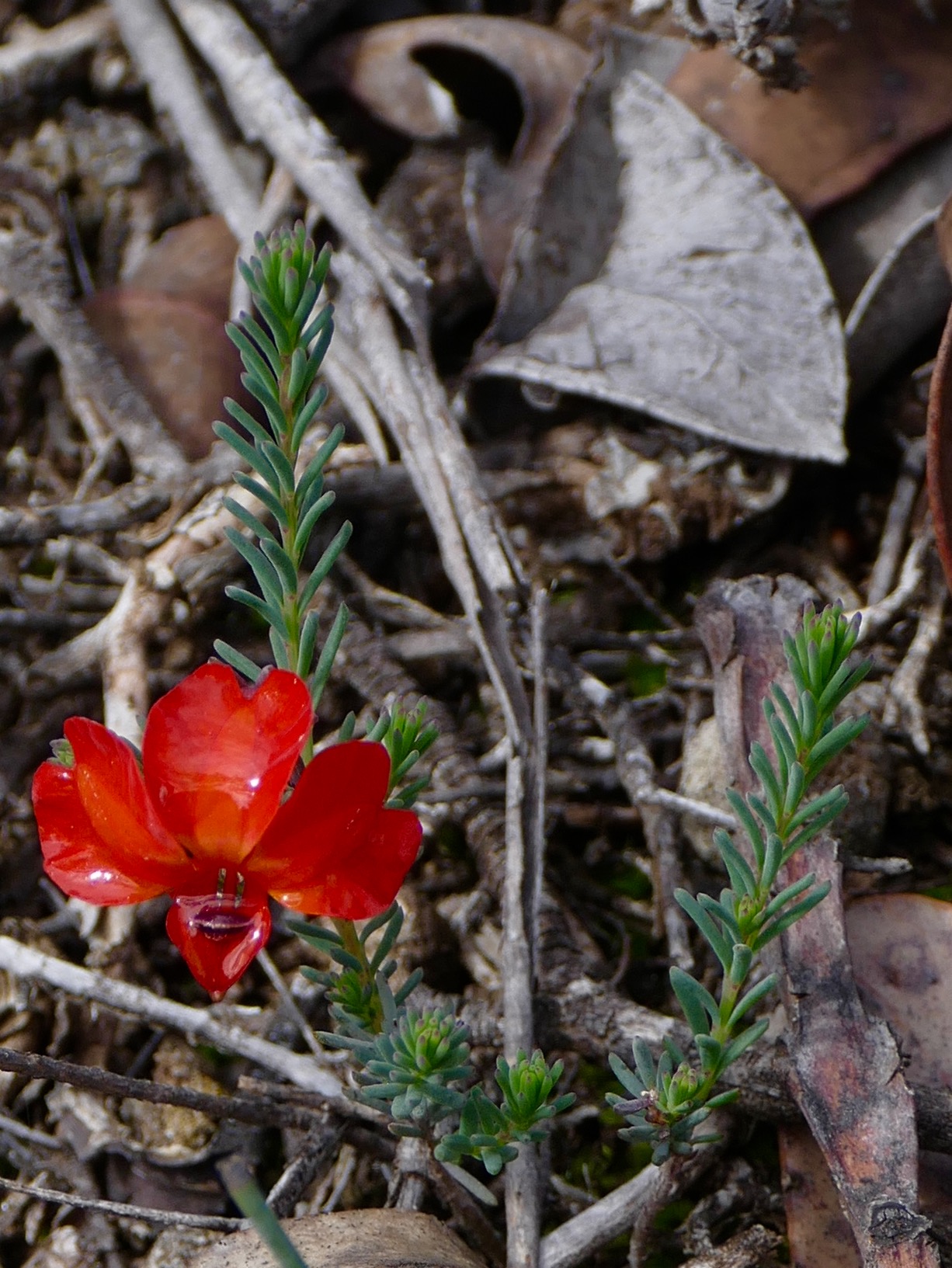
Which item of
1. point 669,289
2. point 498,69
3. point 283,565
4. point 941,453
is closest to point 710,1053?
point 283,565

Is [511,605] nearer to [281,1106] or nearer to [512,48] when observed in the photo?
[281,1106]

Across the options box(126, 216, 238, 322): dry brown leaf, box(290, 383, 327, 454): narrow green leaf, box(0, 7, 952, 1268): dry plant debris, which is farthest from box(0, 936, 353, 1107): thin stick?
box(126, 216, 238, 322): dry brown leaf

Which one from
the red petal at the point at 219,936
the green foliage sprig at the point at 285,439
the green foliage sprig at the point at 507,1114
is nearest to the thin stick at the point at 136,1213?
the green foliage sprig at the point at 507,1114

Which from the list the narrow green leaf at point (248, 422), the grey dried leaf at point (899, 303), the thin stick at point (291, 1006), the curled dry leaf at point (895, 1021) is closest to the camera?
the narrow green leaf at point (248, 422)

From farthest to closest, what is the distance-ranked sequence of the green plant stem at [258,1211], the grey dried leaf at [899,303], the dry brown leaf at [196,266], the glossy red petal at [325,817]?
1. the dry brown leaf at [196,266]
2. the grey dried leaf at [899,303]
3. the glossy red petal at [325,817]
4. the green plant stem at [258,1211]

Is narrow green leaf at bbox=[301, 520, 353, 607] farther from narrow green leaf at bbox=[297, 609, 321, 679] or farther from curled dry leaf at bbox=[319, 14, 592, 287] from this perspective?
curled dry leaf at bbox=[319, 14, 592, 287]

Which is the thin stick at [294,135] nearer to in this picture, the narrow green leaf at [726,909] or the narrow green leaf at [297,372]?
the narrow green leaf at [297,372]
